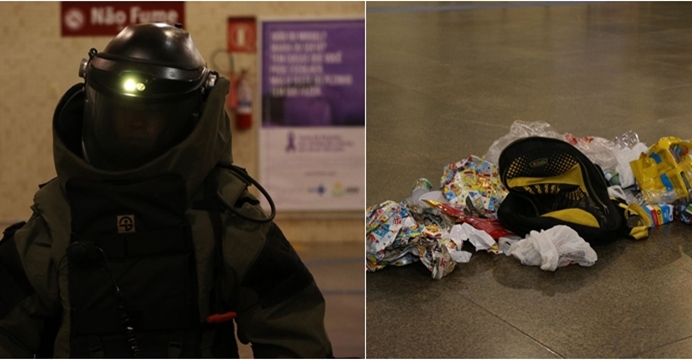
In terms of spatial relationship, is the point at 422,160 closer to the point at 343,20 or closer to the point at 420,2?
the point at 343,20

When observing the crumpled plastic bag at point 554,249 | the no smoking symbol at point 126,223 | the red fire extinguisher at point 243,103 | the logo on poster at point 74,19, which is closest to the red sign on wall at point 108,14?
the logo on poster at point 74,19

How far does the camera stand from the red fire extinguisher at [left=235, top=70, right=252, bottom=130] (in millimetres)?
5805

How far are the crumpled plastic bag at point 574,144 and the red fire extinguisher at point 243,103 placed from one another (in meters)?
2.02

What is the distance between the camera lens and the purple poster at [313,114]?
5.81 meters

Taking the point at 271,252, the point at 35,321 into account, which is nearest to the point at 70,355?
the point at 35,321

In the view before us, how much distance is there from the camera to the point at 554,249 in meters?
3.42

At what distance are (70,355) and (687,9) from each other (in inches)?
454

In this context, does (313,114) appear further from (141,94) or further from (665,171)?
(141,94)

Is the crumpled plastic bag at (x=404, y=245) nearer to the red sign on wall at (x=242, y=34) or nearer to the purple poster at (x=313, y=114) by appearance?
the purple poster at (x=313, y=114)

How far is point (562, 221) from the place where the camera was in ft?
11.9

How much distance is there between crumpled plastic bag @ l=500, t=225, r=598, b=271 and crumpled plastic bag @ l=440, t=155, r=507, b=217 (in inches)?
15.6

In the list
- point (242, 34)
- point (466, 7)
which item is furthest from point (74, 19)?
point (466, 7)

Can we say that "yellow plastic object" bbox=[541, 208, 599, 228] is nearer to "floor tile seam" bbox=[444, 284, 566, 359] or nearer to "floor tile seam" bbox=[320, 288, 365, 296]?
"floor tile seam" bbox=[444, 284, 566, 359]

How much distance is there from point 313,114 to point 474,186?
7.07 feet
